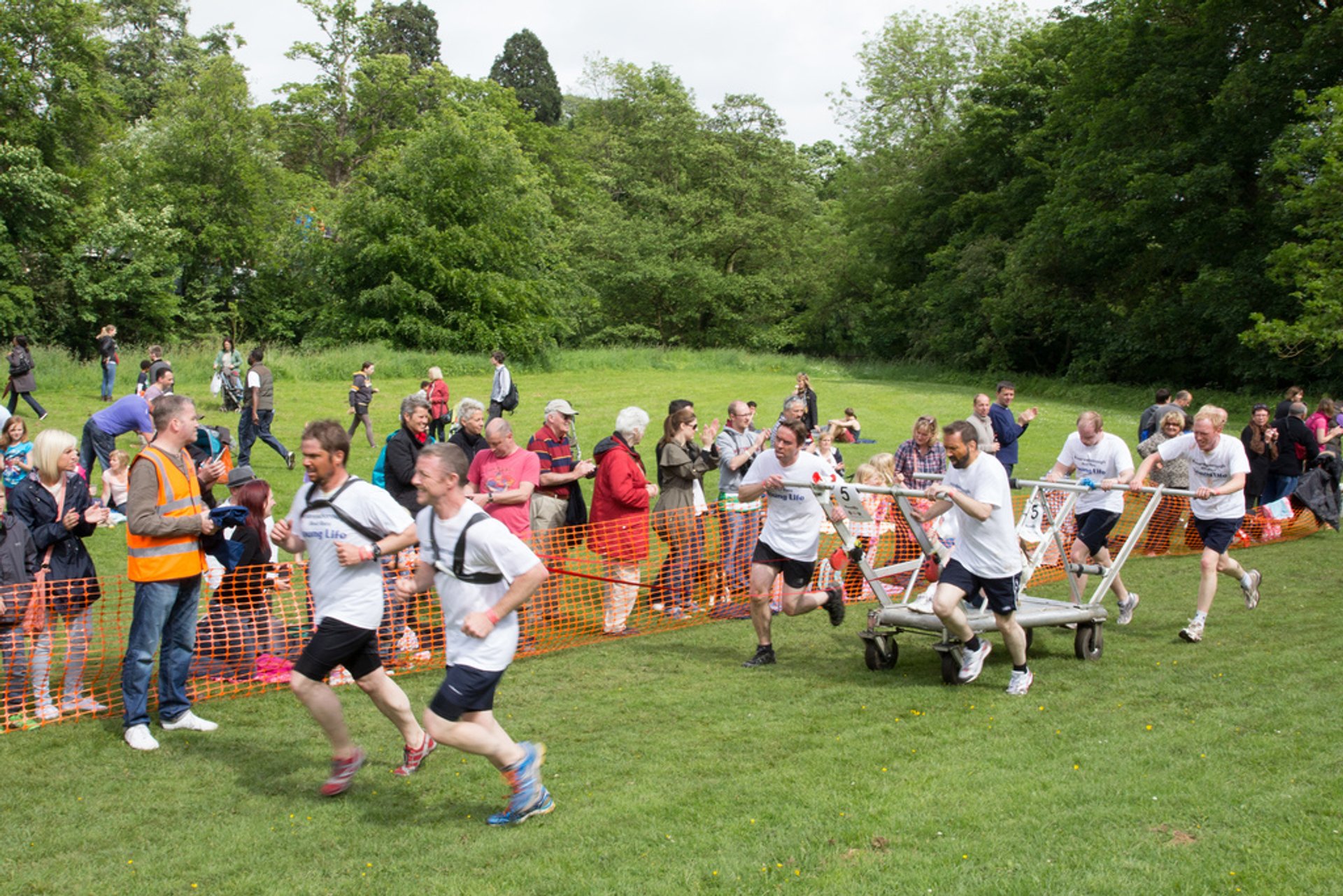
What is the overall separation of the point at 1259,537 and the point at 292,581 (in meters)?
11.6

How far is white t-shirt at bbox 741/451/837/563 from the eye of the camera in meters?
7.88

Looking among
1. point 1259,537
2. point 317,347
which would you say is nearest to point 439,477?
point 1259,537

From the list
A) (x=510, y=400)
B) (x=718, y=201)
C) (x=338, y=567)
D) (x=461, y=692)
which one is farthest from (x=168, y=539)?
(x=718, y=201)

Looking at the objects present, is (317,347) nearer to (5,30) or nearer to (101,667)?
(5,30)

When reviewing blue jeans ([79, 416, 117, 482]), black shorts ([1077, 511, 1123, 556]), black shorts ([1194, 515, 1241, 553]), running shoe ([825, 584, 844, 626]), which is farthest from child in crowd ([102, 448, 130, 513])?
black shorts ([1194, 515, 1241, 553])

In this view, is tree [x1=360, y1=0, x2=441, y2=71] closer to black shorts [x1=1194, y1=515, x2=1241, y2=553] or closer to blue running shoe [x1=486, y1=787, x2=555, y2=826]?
black shorts [x1=1194, y1=515, x2=1241, y2=553]

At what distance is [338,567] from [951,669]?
164 inches

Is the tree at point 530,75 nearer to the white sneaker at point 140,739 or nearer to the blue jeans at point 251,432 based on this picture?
the blue jeans at point 251,432

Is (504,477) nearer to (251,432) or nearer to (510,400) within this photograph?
(510,400)

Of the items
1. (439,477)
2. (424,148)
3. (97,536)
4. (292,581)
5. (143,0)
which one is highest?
(143,0)

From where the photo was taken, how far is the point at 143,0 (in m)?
60.1

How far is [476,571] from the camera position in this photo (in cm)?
509

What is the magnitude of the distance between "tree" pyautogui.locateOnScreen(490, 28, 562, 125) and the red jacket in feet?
213

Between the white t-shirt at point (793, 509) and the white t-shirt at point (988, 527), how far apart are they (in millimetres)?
→ 1122
